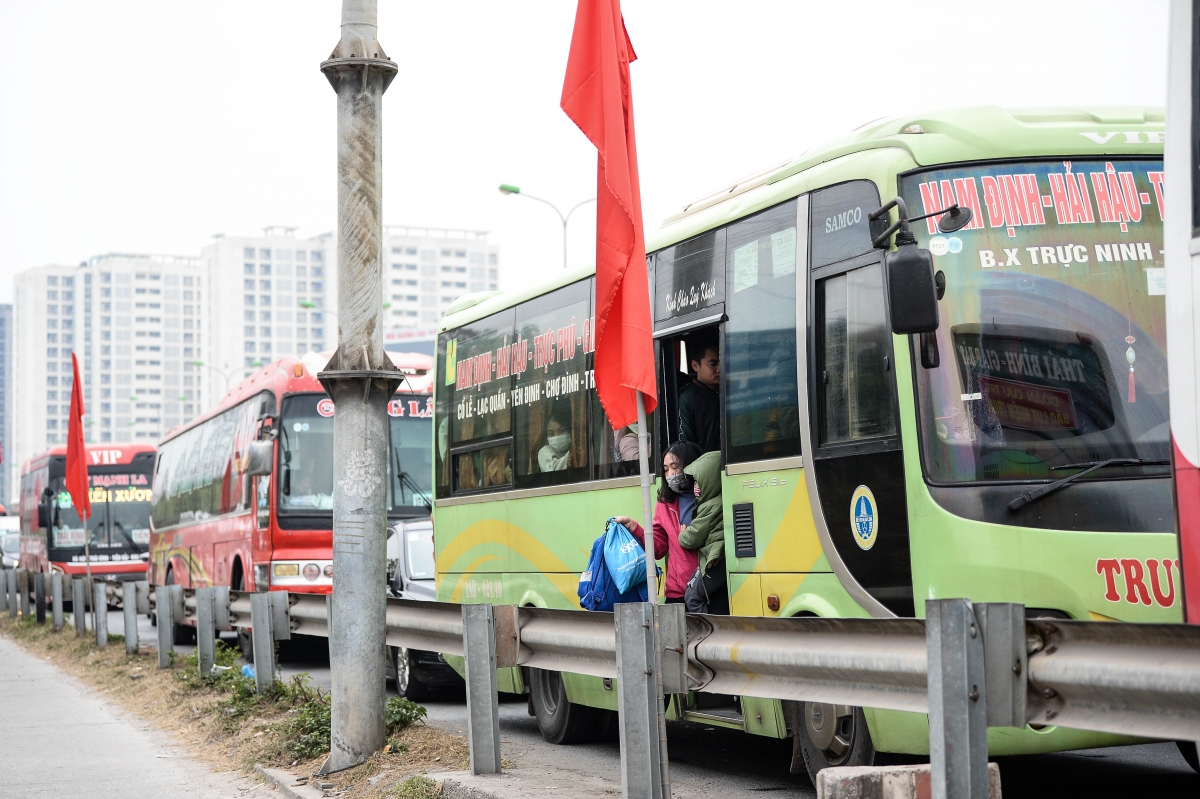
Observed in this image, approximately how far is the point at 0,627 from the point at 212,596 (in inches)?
607

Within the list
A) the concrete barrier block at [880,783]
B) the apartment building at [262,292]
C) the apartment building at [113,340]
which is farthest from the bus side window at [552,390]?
the apartment building at [113,340]

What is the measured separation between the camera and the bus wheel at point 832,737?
6.65m

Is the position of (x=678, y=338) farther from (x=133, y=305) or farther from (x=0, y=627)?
(x=133, y=305)

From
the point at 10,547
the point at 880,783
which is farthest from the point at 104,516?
the point at 880,783

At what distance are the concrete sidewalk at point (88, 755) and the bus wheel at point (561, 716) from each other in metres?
2.17

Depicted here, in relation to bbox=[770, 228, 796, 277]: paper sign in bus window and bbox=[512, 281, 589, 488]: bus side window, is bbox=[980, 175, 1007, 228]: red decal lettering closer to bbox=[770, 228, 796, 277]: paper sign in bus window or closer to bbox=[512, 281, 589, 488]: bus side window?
bbox=[770, 228, 796, 277]: paper sign in bus window

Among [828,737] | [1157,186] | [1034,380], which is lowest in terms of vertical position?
[828,737]

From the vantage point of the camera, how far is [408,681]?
42.7 feet

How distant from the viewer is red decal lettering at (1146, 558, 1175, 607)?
19.5 feet

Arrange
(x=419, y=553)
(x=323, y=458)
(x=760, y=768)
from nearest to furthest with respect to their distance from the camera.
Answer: (x=760, y=768) → (x=419, y=553) → (x=323, y=458)

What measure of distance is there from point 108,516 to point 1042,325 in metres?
33.5

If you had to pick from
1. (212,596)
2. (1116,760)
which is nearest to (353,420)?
(1116,760)

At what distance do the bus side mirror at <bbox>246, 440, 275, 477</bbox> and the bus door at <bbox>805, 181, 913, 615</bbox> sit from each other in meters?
11.3

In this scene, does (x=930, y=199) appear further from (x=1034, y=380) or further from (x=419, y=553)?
(x=419, y=553)
